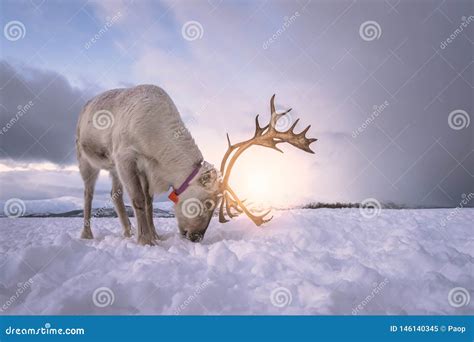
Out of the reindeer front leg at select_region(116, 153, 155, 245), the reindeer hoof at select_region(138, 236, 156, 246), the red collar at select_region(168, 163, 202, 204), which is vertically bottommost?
the reindeer hoof at select_region(138, 236, 156, 246)

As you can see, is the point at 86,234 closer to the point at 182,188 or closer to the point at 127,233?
the point at 127,233

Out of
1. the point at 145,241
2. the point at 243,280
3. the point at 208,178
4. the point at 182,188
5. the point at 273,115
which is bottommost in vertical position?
the point at 145,241

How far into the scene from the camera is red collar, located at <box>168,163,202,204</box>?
5.14m

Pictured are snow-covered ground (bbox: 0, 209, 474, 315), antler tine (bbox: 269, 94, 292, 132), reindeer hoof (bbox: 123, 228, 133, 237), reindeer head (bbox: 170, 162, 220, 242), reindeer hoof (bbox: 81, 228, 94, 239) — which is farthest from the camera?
reindeer hoof (bbox: 123, 228, 133, 237)

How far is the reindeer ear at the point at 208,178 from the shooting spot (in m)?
5.00

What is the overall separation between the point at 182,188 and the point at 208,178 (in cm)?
41

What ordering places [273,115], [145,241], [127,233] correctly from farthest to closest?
[127,233] → [273,115] → [145,241]

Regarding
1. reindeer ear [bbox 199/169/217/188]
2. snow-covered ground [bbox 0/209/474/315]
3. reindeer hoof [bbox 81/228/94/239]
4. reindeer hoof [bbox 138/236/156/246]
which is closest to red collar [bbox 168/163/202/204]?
reindeer ear [bbox 199/169/217/188]

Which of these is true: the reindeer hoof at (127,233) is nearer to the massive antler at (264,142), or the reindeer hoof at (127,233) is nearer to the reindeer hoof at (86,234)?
the reindeer hoof at (86,234)

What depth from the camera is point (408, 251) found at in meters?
3.69

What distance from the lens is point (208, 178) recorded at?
503cm

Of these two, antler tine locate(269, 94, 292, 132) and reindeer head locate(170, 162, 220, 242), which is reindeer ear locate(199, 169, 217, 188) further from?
antler tine locate(269, 94, 292, 132)

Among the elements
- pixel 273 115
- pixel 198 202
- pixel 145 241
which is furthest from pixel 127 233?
pixel 273 115
